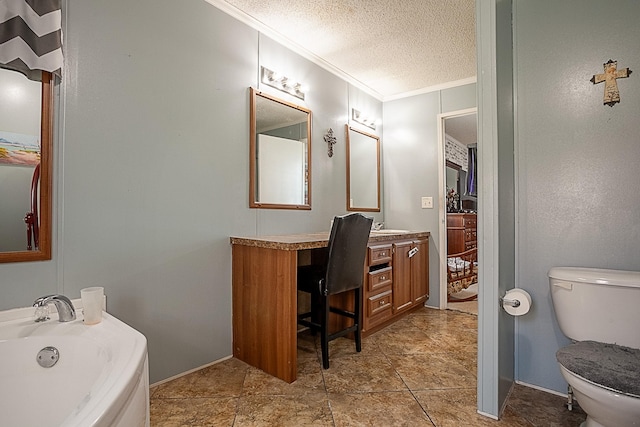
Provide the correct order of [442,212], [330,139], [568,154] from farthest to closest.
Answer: [442,212] < [330,139] < [568,154]

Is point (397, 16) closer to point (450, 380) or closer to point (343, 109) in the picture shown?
point (343, 109)

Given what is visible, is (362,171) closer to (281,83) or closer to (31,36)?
(281,83)

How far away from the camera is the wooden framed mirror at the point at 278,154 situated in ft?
7.89

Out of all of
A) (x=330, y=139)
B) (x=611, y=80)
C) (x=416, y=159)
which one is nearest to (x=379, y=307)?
(x=330, y=139)

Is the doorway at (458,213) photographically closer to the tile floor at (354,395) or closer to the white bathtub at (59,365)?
the tile floor at (354,395)

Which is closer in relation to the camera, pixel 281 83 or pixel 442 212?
pixel 281 83

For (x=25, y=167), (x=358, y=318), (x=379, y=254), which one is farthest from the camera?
(x=379, y=254)

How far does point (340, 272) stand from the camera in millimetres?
2131

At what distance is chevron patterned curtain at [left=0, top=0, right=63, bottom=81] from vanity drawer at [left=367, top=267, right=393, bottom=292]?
2.24 meters

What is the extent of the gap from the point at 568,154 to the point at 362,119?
209 centimetres

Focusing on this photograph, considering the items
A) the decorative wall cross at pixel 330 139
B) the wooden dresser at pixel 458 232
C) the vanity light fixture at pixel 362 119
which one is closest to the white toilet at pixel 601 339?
the decorative wall cross at pixel 330 139

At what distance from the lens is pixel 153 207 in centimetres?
185

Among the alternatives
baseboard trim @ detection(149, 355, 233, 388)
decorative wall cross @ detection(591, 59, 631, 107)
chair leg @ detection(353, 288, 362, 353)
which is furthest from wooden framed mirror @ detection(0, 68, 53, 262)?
decorative wall cross @ detection(591, 59, 631, 107)

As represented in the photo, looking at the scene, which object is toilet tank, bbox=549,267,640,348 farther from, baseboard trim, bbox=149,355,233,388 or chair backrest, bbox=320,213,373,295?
baseboard trim, bbox=149,355,233,388
